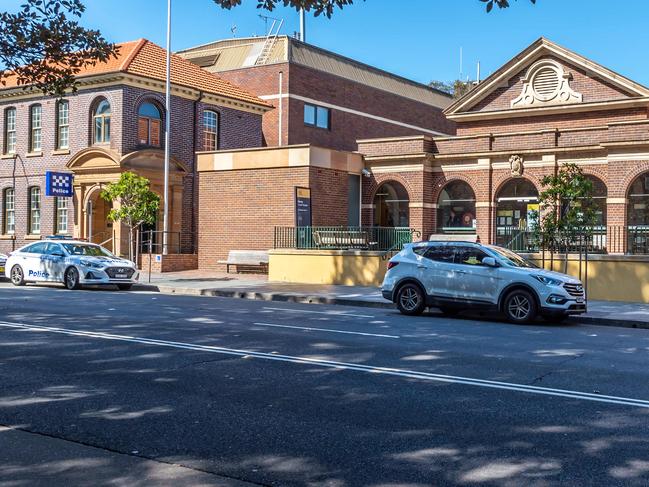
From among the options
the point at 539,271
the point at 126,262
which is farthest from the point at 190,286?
the point at 539,271

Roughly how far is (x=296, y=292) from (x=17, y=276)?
8924mm

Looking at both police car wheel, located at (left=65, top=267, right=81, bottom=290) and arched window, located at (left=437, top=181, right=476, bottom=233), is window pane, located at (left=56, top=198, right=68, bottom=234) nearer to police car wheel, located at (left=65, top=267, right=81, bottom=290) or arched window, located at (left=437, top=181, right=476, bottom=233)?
police car wheel, located at (left=65, top=267, right=81, bottom=290)

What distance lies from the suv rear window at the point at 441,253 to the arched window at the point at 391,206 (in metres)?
14.7

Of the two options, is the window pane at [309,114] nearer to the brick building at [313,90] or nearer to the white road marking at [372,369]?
the brick building at [313,90]

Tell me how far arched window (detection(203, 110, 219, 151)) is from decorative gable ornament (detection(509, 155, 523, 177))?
14818 mm

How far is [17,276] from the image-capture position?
2355 centimetres

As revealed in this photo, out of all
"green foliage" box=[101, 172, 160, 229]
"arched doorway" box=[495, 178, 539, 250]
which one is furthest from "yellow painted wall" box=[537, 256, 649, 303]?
"green foliage" box=[101, 172, 160, 229]

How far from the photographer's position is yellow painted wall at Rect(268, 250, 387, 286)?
24000 mm

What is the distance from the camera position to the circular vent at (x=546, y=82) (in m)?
31.9

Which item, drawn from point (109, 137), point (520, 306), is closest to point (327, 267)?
point (520, 306)

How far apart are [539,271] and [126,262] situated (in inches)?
496

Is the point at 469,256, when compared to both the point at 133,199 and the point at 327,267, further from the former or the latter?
the point at 133,199

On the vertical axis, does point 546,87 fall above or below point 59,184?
above

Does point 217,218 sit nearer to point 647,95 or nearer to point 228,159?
point 228,159
